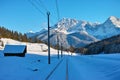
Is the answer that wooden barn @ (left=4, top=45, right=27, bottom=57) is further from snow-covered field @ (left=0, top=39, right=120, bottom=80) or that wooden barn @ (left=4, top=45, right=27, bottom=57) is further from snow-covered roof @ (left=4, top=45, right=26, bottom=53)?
snow-covered field @ (left=0, top=39, right=120, bottom=80)

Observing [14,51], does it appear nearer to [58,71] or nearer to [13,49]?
[13,49]

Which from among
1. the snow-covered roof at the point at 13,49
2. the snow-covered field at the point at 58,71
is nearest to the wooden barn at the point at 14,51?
the snow-covered roof at the point at 13,49

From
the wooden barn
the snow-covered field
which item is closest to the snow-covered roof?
the wooden barn

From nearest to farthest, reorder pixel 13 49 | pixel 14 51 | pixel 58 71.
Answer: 1. pixel 58 71
2. pixel 14 51
3. pixel 13 49

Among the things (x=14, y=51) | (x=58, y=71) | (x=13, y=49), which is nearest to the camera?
(x=58, y=71)

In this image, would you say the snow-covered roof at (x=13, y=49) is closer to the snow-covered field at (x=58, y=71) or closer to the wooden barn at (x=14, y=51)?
the wooden barn at (x=14, y=51)

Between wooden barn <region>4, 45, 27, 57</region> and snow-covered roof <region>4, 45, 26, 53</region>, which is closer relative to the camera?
wooden barn <region>4, 45, 27, 57</region>

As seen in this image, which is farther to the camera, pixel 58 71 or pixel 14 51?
pixel 14 51

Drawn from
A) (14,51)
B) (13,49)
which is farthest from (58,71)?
(13,49)

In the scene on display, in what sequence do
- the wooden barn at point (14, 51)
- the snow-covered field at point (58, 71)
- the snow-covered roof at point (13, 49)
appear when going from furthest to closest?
the snow-covered roof at point (13, 49), the wooden barn at point (14, 51), the snow-covered field at point (58, 71)

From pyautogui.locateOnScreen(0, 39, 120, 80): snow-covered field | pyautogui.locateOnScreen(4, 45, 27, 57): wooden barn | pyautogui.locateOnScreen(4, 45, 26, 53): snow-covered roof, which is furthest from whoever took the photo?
pyautogui.locateOnScreen(4, 45, 26, 53): snow-covered roof

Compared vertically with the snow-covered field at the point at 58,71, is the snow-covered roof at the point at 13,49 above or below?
above

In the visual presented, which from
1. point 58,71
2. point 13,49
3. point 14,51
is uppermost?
point 13,49

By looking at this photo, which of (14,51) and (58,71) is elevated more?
(14,51)
